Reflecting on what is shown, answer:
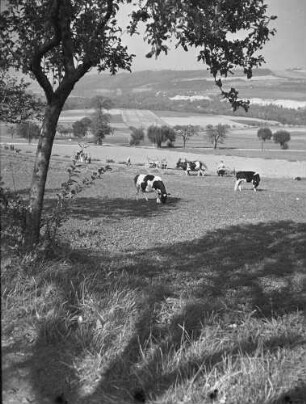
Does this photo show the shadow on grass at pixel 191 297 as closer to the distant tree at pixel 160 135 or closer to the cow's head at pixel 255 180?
the cow's head at pixel 255 180

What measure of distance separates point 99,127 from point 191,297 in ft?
387

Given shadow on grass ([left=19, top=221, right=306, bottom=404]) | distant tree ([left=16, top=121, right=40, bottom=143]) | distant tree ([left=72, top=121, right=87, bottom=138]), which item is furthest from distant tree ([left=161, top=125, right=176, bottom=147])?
shadow on grass ([left=19, top=221, right=306, bottom=404])

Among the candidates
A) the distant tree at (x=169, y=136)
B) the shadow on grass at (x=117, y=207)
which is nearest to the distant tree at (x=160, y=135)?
the distant tree at (x=169, y=136)

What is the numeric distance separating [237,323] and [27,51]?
560 centimetres

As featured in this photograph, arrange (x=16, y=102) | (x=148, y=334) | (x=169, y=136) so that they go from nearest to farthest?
(x=148, y=334) → (x=16, y=102) → (x=169, y=136)

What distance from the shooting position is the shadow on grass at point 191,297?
12.4 feet

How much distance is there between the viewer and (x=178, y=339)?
15.0 feet

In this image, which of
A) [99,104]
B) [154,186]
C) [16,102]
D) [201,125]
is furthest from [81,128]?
[16,102]

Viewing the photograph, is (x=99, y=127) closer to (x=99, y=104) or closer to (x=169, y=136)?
(x=99, y=104)

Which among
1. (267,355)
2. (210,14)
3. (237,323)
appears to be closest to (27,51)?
(210,14)

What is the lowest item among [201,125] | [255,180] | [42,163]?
[255,180]

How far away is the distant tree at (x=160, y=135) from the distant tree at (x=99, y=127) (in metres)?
11.3

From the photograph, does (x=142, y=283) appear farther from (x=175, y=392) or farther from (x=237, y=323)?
(x=175, y=392)

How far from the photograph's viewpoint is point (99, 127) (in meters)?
121
